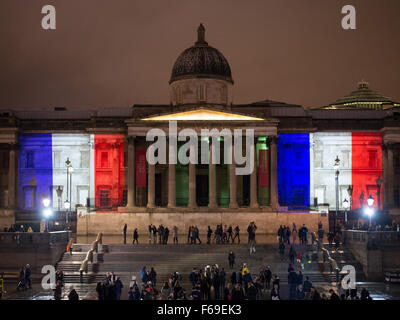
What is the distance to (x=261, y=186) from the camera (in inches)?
2416

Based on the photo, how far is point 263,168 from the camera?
60.1 metres

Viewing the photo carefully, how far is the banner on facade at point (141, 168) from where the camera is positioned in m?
59.2

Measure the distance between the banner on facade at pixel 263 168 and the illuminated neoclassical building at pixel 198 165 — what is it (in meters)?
0.09

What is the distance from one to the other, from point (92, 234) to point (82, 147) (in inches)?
555

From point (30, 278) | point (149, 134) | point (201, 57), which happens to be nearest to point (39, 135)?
point (149, 134)

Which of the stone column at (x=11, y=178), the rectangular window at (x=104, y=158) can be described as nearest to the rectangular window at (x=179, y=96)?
the rectangular window at (x=104, y=158)

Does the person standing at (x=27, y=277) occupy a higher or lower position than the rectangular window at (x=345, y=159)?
lower

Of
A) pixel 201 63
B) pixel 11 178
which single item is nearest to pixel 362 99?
pixel 201 63

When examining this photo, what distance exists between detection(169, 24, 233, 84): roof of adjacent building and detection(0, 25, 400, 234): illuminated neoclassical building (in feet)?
0.40

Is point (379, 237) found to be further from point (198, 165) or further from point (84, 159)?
point (84, 159)

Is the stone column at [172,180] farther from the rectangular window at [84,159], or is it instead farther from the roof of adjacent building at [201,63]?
the roof of adjacent building at [201,63]

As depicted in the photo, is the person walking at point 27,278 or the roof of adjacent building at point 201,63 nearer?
the person walking at point 27,278
